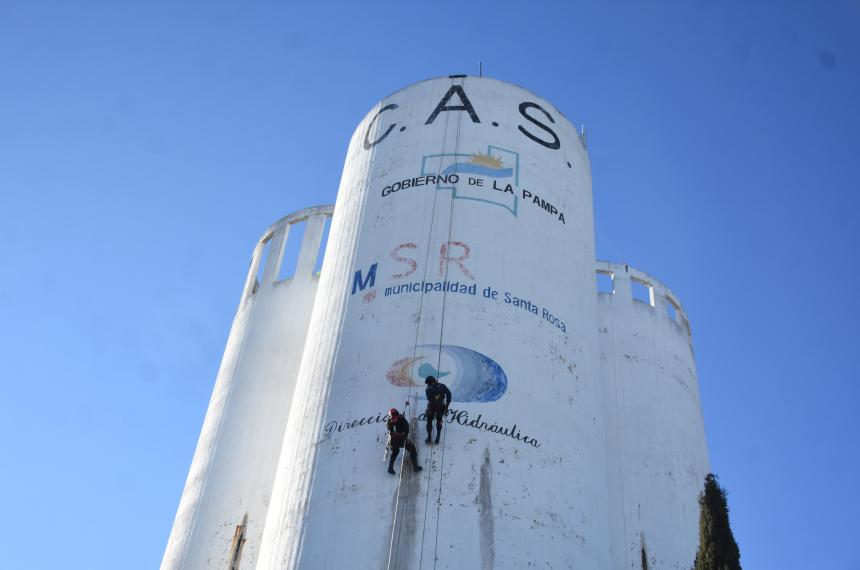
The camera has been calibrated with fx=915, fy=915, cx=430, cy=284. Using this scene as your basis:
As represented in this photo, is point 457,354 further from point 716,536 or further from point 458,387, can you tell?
point 716,536

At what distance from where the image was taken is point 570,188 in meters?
24.9

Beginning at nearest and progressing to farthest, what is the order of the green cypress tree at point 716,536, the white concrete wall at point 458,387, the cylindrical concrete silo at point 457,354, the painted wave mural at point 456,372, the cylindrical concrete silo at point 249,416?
the green cypress tree at point 716,536, the cylindrical concrete silo at point 457,354, the white concrete wall at point 458,387, the painted wave mural at point 456,372, the cylindrical concrete silo at point 249,416

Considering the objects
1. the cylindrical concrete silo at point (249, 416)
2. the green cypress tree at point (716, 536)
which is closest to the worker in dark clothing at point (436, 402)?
the green cypress tree at point (716, 536)

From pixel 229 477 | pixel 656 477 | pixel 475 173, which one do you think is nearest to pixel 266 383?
pixel 229 477

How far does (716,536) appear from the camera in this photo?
16.7 m

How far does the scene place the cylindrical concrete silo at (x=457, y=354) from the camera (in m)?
18.1

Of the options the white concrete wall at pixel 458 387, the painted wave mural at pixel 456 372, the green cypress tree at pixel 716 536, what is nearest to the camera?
the green cypress tree at pixel 716 536

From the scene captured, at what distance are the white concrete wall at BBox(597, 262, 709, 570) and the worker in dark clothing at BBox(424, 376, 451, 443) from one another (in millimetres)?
9920

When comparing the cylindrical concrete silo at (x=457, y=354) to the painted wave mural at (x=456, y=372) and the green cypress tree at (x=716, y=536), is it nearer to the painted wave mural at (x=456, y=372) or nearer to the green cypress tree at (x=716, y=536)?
the painted wave mural at (x=456, y=372)

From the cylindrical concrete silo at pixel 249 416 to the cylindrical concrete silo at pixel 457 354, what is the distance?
5.73 meters

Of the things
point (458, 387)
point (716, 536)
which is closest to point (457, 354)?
point (458, 387)

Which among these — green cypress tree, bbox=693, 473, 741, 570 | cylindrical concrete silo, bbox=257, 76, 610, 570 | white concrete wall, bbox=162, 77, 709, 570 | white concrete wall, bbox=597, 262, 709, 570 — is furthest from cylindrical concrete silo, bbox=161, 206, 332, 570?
green cypress tree, bbox=693, 473, 741, 570

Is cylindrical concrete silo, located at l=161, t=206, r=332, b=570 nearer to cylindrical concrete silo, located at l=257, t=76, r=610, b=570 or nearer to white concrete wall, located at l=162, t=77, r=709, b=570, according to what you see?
white concrete wall, located at l=162, t=77, r=709, b=570

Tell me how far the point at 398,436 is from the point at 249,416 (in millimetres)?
11310
